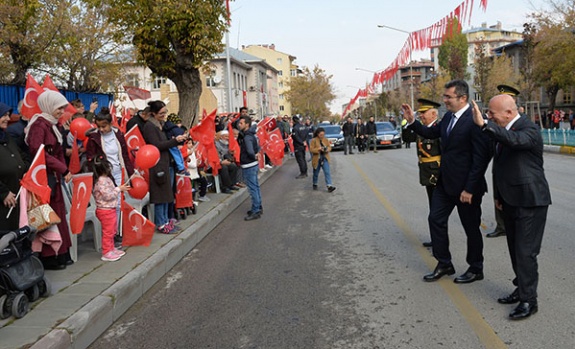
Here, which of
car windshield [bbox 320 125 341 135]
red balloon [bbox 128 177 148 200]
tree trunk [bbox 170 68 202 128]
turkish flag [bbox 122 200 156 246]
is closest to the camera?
turkish flag [bbox 122 200 156 246]

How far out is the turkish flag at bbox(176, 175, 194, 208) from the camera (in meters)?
9.09

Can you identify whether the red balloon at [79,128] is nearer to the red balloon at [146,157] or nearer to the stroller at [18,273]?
the red balloon at [146,157]

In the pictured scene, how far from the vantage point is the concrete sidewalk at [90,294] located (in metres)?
4.21

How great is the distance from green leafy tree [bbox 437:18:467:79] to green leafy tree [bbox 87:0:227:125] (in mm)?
6407

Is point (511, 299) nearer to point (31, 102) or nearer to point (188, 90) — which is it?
point (31, 102)

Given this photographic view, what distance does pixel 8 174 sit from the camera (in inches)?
208

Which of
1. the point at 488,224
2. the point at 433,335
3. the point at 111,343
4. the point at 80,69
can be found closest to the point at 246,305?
the point at 111,343

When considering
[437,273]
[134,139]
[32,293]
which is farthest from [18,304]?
[437,273]

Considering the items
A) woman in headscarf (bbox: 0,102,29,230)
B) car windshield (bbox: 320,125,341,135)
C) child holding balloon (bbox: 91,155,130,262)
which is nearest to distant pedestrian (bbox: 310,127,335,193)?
child holding balloon (bbox: 91,155,130,262)

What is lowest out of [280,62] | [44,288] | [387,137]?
[44,288]

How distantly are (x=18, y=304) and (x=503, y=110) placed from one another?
170 inches

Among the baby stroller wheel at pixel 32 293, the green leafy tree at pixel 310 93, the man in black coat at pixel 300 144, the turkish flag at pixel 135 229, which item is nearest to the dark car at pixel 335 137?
the man in black coat at pixel 300 144

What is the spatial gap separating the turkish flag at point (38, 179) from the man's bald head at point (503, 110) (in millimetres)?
4277

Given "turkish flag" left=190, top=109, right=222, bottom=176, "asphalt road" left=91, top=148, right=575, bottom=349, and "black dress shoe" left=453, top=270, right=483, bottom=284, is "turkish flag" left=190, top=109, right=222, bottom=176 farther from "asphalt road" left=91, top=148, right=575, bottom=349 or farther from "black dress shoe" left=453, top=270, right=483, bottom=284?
"black dress shoe" left=453, top=270, right=483, bottom=284
